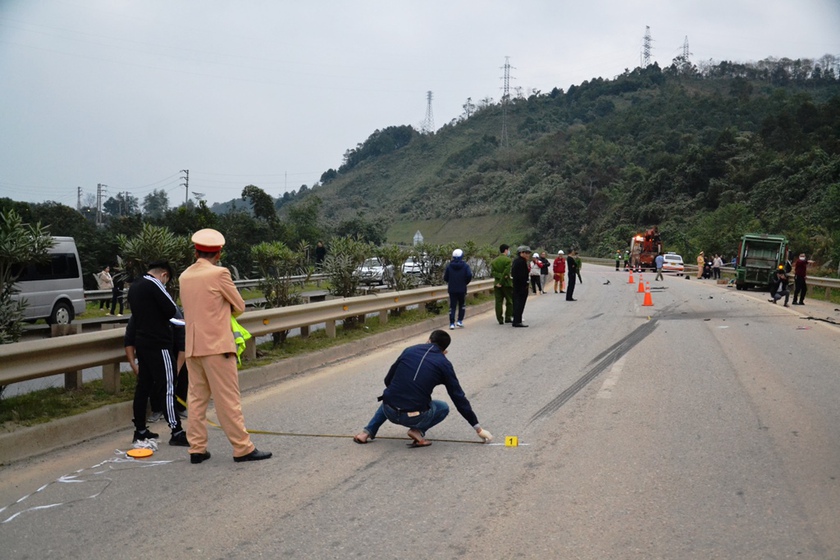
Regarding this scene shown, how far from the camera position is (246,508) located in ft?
17.8

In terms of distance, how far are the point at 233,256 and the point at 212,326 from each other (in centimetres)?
2958

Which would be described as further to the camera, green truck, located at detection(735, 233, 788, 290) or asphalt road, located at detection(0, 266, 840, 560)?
green truck, located at detection(735, 233, 788, 290)

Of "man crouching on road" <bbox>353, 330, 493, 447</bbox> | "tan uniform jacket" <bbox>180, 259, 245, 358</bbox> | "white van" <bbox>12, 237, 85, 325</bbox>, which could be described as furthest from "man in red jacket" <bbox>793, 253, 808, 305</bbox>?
"tan uniform jacket" <bbox>180, 259, 245, 358</bbox>

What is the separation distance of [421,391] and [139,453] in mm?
2471

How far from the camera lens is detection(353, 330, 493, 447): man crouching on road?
22.7ft

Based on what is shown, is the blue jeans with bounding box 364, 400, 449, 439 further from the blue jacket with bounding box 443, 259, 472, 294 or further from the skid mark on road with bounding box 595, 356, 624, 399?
the blue jacket with bounding box 443, 259, 472, 294

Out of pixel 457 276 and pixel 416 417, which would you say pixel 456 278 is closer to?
pixel 457 276

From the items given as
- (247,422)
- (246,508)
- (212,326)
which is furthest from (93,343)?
(246,508)

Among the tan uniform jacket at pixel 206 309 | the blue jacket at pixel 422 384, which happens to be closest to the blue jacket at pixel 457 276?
the blue jacket at pixel 422 384

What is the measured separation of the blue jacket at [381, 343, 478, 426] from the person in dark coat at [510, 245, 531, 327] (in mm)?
11221

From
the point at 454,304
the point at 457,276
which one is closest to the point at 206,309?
the point at 457,276

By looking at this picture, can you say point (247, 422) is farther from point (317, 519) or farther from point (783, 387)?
point (783, 387)

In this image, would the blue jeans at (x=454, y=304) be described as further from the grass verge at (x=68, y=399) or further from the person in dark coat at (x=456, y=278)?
the grass verge at (x=68, y=399)

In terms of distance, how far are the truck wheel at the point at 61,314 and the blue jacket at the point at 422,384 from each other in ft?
48.5
